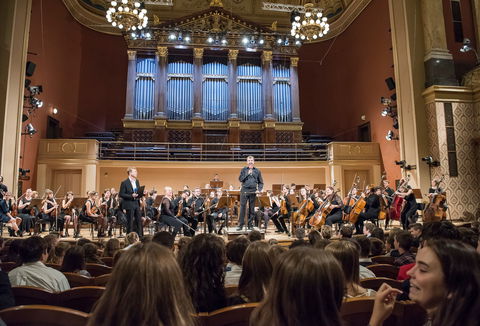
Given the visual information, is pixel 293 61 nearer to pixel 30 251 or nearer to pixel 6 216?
pixel 6 216

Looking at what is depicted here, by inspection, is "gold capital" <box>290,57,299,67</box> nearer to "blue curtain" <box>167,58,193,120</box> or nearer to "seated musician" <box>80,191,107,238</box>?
"blue curtain" <box>167,58,193,120</box>

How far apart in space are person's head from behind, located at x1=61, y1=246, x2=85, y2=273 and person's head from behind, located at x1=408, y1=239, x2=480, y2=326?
2724 millimetres

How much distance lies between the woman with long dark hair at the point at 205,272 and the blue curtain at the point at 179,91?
1268 centimetres

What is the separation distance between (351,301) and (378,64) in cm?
1294

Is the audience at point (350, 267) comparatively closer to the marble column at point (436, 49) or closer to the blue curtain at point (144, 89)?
the marble column at point (436, 49)

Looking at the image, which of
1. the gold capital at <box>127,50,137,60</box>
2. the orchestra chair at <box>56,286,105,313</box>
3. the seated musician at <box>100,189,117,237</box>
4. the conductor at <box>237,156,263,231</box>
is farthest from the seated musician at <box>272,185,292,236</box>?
the gold capital at <box>127,50,137,60</box>

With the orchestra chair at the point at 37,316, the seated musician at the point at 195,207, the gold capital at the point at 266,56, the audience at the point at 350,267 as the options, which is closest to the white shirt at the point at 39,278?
the orchestra chair at the point at 37,316

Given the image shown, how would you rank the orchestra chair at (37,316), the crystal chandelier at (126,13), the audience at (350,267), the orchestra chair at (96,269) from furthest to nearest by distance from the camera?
the crystal chandelier at (126,13) → the orchestra chair at (96,269) → the audience at (350,267) → the orchestra chair at (37,316)

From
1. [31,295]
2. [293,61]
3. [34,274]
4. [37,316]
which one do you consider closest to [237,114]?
[293,61]

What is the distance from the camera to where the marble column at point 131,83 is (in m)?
14.0

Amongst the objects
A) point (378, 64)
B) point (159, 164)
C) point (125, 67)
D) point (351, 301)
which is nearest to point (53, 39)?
point (125, 67)

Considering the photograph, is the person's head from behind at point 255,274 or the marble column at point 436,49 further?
the marble column at point 436,49

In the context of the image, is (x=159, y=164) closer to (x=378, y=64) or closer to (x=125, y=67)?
(x=125, y=67)

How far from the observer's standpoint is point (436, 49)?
396 inches
